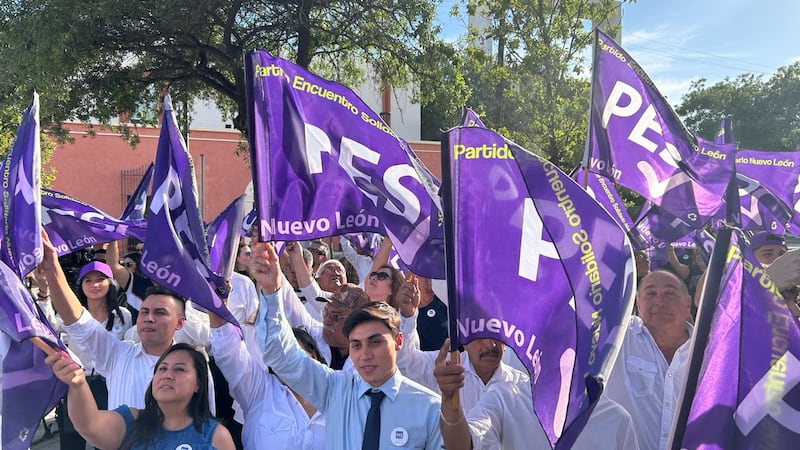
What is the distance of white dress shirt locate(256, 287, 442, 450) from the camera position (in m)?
2.82

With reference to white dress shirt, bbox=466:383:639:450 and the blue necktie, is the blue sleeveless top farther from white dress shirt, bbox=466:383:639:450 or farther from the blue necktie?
white dress shirt, bbox=466:383:639:450

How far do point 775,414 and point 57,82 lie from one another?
1289cm

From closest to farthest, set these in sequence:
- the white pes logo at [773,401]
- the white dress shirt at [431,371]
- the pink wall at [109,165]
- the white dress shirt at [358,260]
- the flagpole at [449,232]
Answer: the white pes logo at [773,401]
the flagpole at [449,232]
the white dress shirt at [431,371]
the white dress shirt at [358,260]
the pink wall at [109,165]

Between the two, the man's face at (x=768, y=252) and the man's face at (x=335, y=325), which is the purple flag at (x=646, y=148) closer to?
the man's face at (x=768, y=252)

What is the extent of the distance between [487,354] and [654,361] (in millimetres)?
856

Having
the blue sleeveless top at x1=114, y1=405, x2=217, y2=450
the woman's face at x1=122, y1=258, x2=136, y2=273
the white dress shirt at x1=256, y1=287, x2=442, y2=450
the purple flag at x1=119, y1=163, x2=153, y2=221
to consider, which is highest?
the purple flag at x1=119, y1=163, x2=153, y2=221

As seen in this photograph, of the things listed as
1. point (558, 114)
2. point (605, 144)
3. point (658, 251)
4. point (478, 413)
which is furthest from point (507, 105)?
point (478, 413)

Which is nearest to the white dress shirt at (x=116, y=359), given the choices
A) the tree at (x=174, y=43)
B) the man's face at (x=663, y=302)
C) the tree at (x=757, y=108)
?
the man's face at (x=663, y=302)

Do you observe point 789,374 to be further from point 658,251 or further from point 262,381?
point 658,251

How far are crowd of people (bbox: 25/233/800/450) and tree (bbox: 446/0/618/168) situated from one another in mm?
10311

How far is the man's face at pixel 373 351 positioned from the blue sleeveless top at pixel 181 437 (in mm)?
791

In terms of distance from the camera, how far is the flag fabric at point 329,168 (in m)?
3.68

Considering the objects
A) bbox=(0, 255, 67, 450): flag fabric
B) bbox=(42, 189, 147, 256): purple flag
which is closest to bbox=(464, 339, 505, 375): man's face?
bbox=(0, 255, 67, 450): flag fabric

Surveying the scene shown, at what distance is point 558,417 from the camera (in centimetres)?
232
